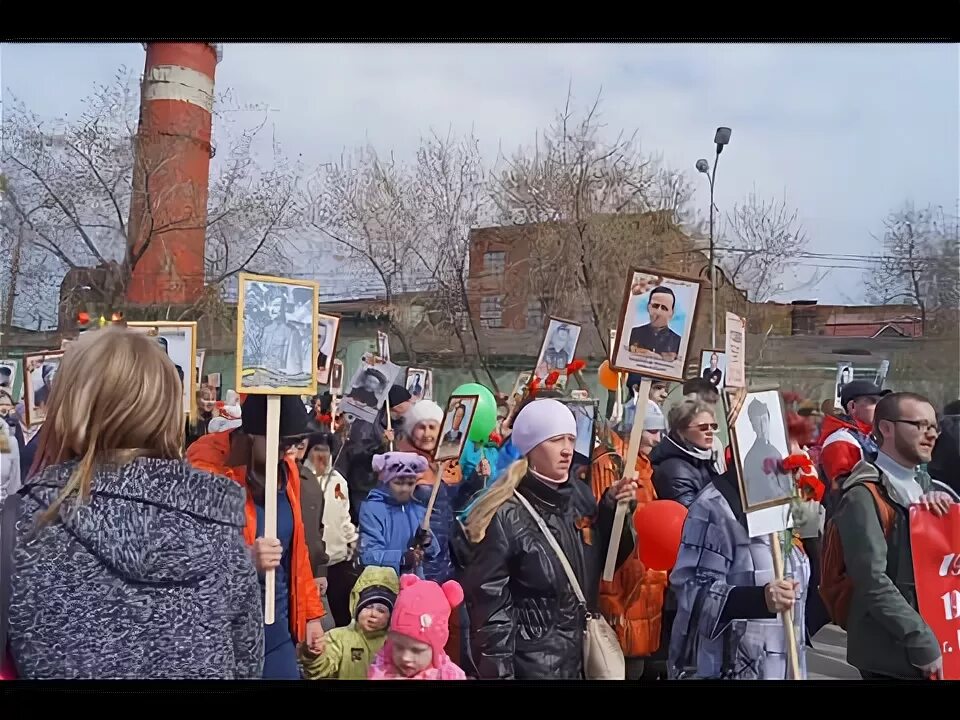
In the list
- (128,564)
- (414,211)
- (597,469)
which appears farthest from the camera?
(414,211)

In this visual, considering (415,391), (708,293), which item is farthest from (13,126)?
(708,293)

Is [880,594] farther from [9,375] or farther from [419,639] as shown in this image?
[9,375]

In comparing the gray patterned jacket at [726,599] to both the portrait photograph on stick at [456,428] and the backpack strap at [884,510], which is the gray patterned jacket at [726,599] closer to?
the backpack strap at [884,510]

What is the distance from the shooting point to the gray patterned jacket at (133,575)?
2609 mm

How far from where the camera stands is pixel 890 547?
3.64 meters

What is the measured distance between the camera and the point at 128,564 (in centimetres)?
260

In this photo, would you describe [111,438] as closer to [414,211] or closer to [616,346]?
[616,346]

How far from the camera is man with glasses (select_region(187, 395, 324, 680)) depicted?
3525 millimetres

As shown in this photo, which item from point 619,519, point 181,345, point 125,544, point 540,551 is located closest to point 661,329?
point 619,519

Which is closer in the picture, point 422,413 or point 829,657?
point 829,657

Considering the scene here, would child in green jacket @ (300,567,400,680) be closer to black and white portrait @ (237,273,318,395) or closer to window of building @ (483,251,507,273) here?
black and white portrait @ (237,273,318,395)

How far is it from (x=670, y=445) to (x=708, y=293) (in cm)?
106

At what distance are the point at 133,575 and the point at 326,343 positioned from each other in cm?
166

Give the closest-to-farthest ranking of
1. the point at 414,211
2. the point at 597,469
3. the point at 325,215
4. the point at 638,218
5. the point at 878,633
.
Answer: the point at 878,633 < the point at 597,469 < the point at 325,215 < the point at 414,211 < the point at 638,218
